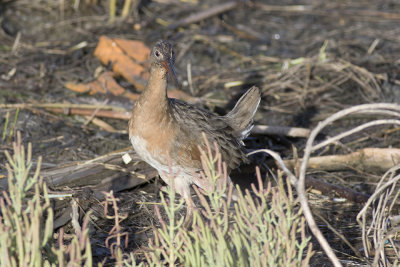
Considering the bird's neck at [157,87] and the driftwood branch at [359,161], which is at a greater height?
the bird's neck at [157,87]

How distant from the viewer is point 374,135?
6.09 meters

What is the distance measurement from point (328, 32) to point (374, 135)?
9.03 feet

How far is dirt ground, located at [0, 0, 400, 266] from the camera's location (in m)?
5.60

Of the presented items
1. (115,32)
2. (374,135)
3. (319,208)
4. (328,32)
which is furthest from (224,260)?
(328,32)

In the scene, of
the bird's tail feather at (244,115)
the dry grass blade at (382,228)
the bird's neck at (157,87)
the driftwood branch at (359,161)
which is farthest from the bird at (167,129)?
the dry grass blade at (382,228)

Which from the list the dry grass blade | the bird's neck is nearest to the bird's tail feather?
the bird's neck

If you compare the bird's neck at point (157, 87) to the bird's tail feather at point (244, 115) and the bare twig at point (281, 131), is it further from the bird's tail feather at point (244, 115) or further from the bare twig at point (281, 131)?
the bare twig at point (281, 131)

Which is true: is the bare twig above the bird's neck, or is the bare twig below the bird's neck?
below

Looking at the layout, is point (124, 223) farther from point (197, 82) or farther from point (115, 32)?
point (115, 32)

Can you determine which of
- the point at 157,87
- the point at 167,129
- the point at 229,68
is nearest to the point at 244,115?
the point at 167,129

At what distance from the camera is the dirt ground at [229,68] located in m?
5.60

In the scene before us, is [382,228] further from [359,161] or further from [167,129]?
[359,161]

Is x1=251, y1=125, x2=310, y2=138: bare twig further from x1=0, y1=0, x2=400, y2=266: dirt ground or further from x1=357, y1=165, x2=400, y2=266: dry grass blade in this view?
x1=357, y1=165, x2=400, y2=266: dry grass blade

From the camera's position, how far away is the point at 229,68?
7582 mm
